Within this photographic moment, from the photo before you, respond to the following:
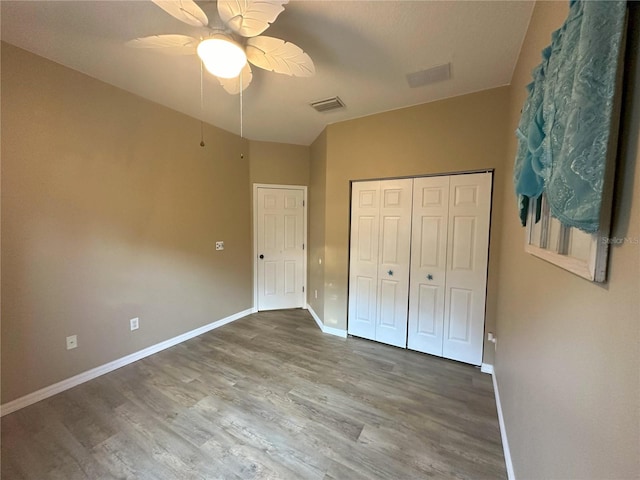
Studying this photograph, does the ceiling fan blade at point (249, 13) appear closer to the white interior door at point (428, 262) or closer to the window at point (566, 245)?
the window at point (566, 245)

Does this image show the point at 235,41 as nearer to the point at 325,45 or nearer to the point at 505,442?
the point at 325,45

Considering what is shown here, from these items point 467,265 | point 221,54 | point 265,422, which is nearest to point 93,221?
point 221,54

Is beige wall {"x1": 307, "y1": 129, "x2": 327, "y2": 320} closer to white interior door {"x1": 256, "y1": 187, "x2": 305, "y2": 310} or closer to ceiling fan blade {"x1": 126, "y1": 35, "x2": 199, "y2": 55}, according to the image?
white interior door {"x1": 256, "y1": 187, "x2": 305, "y2": 310}

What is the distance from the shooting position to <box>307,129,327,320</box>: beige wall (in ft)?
10.8

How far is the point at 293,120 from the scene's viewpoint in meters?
2.98

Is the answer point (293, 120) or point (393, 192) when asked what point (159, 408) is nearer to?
point (393, 192)

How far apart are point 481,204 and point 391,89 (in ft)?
4.54

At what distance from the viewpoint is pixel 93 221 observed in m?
2.18

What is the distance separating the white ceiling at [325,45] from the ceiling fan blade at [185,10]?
257 millimetres

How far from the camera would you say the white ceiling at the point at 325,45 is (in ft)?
4.73

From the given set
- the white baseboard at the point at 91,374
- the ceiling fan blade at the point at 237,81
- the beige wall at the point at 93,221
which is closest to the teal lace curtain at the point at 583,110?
the ceiling fan blade at the point at 237,81

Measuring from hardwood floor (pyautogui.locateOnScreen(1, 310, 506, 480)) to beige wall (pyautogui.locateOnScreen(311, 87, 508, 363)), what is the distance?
0.82m

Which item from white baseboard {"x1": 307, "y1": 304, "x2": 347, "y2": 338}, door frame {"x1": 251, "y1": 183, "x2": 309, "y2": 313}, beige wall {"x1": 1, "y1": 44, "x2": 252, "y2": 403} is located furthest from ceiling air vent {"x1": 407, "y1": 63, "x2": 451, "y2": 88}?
white baseboard {"x1": 307, "y1": 304, "x2": 347, "y2": 338}

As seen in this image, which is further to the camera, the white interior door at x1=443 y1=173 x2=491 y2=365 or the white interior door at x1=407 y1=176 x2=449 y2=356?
the white interior door at x1=407 y1=176 x2=449 y2=356
